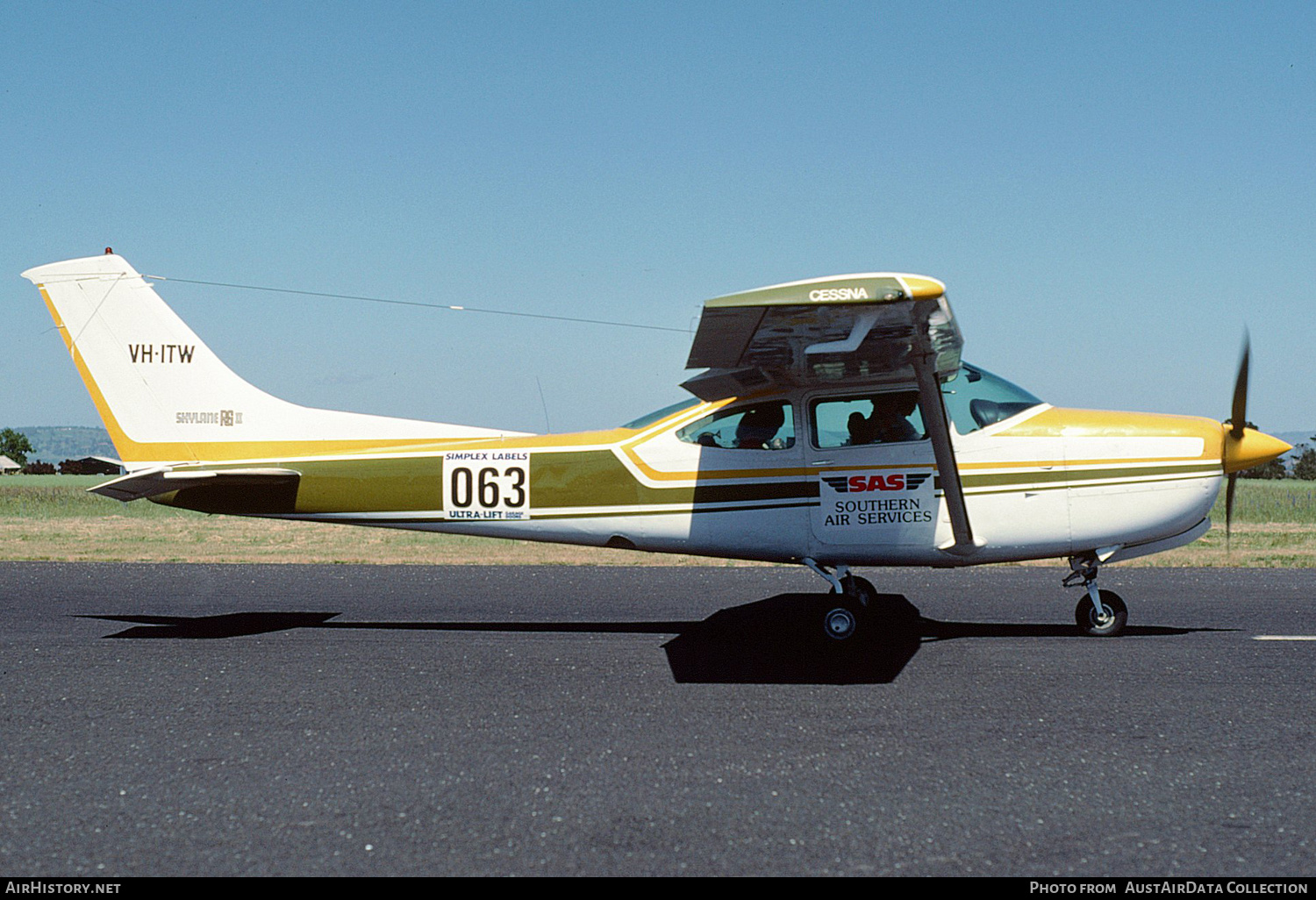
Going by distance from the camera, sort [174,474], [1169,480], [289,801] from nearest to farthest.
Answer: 1. [289,801]
2. [1169,480]
3. [174,474]

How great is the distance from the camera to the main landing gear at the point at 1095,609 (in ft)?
27.8

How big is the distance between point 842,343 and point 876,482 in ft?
5.37

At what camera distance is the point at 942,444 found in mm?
7875

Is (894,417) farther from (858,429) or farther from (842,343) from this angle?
(842,343)

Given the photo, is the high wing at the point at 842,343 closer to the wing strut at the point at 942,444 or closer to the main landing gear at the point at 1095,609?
the wing strut at the point at 942,444

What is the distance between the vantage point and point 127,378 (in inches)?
371

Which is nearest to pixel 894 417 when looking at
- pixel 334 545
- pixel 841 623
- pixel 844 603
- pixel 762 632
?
pixel 844 603

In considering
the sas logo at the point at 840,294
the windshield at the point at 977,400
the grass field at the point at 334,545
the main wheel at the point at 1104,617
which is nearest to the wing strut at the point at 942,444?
the windshield at the point at 977,400

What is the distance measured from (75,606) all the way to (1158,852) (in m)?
10.4

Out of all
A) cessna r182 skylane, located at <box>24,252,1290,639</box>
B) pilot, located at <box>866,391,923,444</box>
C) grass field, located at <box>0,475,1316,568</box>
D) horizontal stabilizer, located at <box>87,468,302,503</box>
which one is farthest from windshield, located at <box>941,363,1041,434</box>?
grass field, located at <box>0,475,1316,568</box>

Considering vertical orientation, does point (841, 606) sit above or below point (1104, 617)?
above

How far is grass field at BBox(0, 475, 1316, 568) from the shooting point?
1633 centimetres

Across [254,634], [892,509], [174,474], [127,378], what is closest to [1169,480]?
[892,509]
